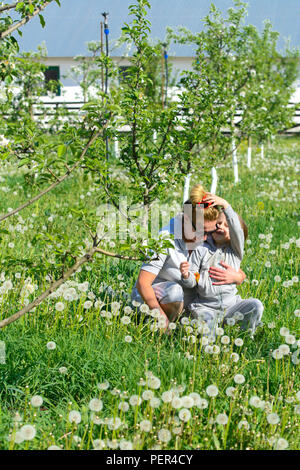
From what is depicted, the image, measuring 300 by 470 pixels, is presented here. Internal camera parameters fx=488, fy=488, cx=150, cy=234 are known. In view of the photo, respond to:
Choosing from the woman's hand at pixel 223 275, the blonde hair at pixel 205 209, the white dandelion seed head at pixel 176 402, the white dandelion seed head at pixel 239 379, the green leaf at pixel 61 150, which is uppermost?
the green leaf at pixel 61 150

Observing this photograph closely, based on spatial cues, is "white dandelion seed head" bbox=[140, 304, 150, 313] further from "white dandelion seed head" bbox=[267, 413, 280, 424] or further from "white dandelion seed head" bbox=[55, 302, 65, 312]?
"white dandelion seed head" bbox=[267, 413, 280, 424]

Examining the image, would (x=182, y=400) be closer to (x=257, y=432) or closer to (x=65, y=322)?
(x=257, y=432)

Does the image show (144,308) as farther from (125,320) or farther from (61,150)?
(61,150)

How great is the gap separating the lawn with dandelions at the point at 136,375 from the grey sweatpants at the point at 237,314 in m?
0.09

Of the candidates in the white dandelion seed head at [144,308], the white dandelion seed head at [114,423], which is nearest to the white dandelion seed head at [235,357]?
the white dandelion seed head at [144,308]

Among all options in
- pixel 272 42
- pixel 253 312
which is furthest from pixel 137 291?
pixel 272 42

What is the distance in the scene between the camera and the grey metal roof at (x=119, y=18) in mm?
5162

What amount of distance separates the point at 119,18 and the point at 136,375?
4.31 metres

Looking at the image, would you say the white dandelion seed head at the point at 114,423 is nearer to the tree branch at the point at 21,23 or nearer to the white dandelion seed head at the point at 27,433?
the white dandelion seed head at the point at 27,433

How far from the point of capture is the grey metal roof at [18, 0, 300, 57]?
5162mm

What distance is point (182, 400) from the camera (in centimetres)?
215
